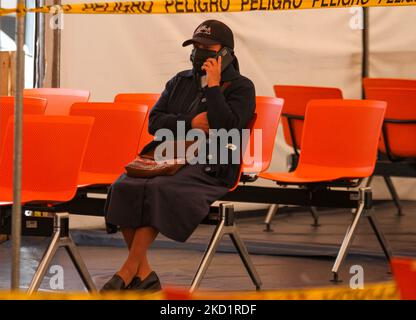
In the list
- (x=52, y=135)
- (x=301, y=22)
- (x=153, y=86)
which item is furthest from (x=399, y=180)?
(x=52, y=135)

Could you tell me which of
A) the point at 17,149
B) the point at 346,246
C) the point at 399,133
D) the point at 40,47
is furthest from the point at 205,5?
the point at 40,47

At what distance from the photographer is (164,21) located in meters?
8.06

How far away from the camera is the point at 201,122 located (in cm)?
530

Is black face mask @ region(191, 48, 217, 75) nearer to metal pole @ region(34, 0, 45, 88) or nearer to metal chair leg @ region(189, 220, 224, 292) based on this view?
metal chair leg @ region(189, 220, 224, 292)

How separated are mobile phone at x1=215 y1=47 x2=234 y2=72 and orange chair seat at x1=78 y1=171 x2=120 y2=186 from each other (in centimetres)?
92

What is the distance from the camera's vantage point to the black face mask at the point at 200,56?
544cm

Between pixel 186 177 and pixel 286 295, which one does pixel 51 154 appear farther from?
pixel 286 295

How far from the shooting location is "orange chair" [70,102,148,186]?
19.2 ft

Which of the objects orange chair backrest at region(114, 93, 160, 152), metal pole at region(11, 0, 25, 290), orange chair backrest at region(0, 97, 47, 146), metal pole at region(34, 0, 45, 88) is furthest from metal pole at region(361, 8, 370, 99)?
metal pole at region(11, 0, 25, 290)

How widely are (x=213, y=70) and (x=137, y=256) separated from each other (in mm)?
1058

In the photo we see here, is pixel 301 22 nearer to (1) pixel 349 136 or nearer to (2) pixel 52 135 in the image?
(1) pixel 349 136

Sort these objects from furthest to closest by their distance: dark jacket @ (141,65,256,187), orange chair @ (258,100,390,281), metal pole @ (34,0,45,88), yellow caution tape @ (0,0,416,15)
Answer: metal pole @ (34,0,45,88) < orange chair @ (258,100,390,281) < dark jacket @ (141,65,256,187) < yellow caution tape @ (0,0,416,15)

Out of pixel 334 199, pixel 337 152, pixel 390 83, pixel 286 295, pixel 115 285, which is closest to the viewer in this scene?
pixel 286 295
